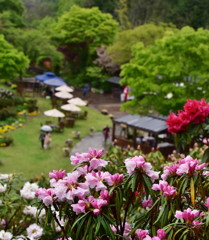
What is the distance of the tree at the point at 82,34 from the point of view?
1711 inches

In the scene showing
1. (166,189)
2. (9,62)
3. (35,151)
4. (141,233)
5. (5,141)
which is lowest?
(35,151)

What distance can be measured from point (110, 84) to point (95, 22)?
22.2ft

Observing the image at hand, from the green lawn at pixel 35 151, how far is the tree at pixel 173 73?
4.78 m

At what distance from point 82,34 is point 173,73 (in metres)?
25.1

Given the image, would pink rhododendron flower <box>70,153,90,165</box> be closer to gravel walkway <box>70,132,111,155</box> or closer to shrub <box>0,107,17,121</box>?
gravel walkway <box>70,132,111,155</box>

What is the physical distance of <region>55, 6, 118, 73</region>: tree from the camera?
43.5 metres

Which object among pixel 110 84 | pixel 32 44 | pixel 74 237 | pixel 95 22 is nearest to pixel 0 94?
pixel 32 44

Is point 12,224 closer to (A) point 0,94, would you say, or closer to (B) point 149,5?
(A) point 0,94

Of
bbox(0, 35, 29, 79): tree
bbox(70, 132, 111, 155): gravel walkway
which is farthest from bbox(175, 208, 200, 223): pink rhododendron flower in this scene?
bbox(0, 35, 29, 79): tree

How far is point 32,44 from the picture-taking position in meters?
40.2

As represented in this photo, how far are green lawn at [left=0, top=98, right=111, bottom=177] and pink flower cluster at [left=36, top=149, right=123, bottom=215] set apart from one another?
13.7 meters

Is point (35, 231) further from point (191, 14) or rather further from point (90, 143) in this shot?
point (191, 14)

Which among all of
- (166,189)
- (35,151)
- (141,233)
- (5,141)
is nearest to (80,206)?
(141,233)

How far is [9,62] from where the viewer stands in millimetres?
30562
